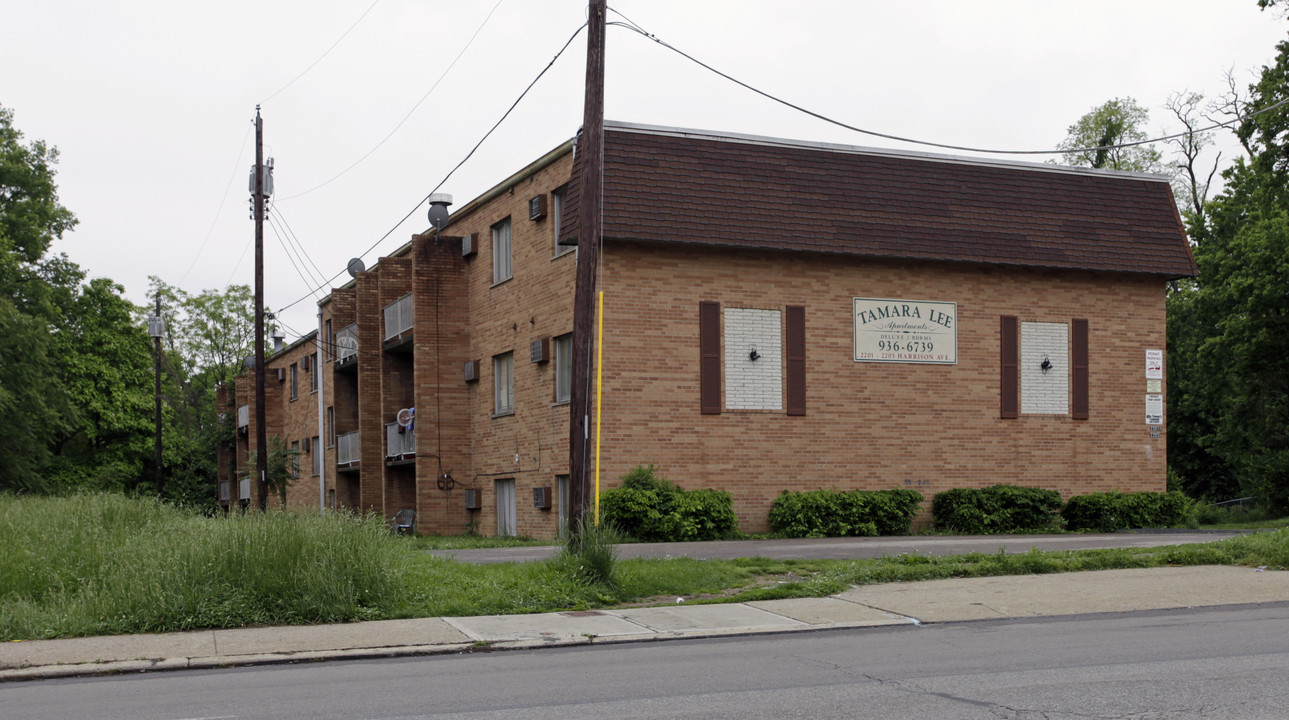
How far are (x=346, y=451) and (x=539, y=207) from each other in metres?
15.1

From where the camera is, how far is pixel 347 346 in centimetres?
3834

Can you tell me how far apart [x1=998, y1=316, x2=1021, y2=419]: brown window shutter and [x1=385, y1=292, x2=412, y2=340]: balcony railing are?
49.6ft

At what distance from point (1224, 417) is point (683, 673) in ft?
126

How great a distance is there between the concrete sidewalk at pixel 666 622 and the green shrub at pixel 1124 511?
1105cm

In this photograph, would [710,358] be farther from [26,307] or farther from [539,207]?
[26,307]

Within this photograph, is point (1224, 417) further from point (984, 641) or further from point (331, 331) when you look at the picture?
point (984, 641)

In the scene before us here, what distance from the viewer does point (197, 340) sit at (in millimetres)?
72938

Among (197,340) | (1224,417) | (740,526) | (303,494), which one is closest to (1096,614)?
(740,526)

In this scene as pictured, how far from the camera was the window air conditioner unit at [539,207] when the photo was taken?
26.6 meters

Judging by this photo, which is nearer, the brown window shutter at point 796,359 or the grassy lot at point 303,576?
the grassy lot at point 303,576

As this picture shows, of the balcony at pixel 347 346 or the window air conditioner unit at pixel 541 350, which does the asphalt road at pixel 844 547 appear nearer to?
the window air conditioner unit at pixel 541 350

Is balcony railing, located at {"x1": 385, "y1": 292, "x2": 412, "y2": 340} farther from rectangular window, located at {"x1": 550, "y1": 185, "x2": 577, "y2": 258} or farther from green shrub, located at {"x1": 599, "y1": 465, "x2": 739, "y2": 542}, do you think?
green shrub, located at {"x1": 599, "y1": 465, "x2": 739, "y2": 542}

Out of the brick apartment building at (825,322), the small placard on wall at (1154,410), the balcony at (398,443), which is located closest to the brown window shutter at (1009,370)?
the brick apartment building at (825,322)

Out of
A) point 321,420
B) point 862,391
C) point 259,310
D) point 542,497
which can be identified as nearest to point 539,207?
point 542,497
